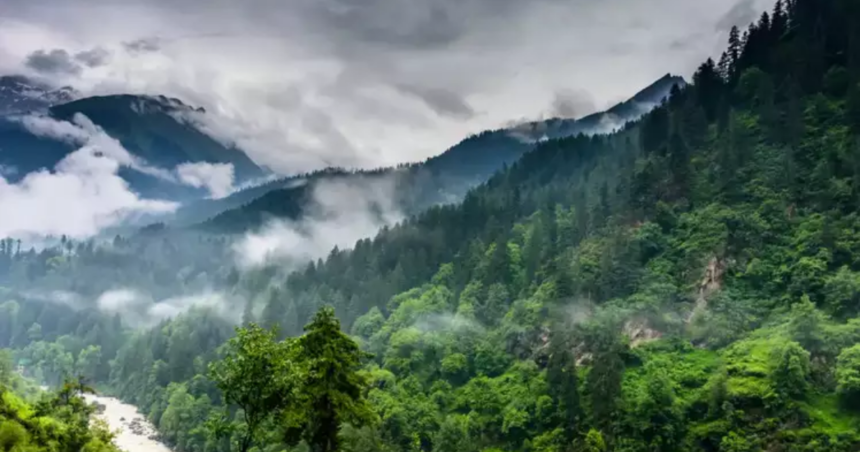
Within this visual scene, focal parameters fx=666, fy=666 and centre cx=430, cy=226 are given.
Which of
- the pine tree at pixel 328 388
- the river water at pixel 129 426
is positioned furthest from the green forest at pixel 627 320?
the river water at pixel 129 426

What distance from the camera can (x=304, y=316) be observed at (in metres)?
145

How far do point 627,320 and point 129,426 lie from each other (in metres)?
97.3

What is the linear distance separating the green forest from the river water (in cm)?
352

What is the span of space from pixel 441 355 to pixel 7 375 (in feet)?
190

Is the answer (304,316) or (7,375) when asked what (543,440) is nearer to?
(7,375)

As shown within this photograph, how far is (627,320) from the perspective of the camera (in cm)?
8338

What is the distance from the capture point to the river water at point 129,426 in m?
113

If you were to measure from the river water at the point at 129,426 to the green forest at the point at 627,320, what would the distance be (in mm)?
3517

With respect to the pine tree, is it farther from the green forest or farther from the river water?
the river water

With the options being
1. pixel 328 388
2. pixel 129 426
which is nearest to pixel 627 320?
pixel 328 388

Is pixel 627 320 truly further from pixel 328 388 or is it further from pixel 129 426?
pixel 129 426

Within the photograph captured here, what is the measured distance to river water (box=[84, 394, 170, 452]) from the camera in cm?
11344

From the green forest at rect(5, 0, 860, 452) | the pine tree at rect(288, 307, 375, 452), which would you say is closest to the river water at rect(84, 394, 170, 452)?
the green forest at rect(5, 0, 860, 452)

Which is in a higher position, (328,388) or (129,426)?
(328,388)
